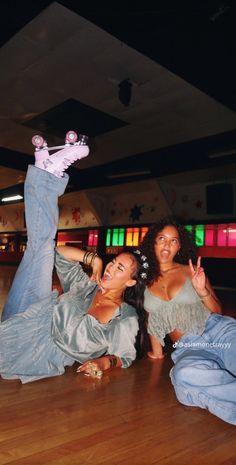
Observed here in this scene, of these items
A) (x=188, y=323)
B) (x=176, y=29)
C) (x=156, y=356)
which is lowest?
(x=156, y=356)

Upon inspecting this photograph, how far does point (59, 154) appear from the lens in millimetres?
2020

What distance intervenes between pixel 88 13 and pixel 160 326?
251cm

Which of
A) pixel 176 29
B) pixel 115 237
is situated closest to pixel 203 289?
pixel 176 29

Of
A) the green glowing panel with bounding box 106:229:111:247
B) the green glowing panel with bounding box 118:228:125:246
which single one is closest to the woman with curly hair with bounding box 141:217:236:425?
the green glowing panel with bounding box 118:228:125:246

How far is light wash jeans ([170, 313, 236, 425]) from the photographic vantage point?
169cm

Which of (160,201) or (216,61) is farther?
(160,201)

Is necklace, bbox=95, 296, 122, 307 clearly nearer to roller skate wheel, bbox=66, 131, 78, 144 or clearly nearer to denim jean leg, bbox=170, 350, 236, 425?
denim jean leg, bbox=170, 350, 236, 425

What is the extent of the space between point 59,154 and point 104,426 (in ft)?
4.88

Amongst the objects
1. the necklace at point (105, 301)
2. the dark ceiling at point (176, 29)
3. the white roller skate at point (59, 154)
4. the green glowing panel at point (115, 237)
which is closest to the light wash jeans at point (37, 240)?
the white roller skate at point (59, 154)

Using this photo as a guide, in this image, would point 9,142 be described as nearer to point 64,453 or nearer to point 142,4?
Result: point 142,4

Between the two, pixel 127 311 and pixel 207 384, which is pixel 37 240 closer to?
pixel 127 311

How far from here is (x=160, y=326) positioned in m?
2.36

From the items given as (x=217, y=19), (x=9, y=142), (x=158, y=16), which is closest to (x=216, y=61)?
(x=217, y=19)

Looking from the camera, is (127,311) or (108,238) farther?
(108,238)
